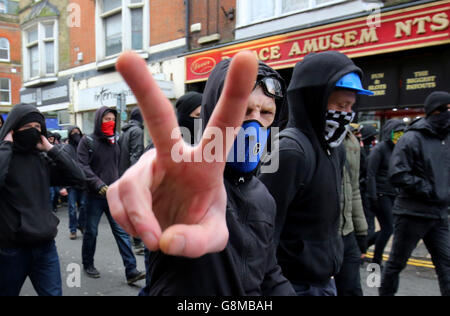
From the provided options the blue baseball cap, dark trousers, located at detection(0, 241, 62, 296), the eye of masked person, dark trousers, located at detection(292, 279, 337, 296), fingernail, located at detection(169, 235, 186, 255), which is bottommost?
dark trousers, located at detection(0, 241, 62, 296)

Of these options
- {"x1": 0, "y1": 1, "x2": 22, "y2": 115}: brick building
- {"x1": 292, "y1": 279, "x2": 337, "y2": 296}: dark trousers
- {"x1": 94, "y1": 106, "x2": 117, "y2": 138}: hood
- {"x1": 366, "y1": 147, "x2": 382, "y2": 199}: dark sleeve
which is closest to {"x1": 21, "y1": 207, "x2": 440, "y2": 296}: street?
{"x1": 366, "y1": 147, "x2": 382, "y2": 199}: dark sleeve

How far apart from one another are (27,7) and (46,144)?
18976 millimetres

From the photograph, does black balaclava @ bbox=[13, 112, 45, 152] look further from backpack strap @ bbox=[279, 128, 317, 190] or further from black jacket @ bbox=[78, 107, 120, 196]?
backpack strap @ bbox=[279, 128, 317, 190]

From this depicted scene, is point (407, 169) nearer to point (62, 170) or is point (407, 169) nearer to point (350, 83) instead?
point (350, 83)

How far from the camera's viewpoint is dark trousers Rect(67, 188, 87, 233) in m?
6.57

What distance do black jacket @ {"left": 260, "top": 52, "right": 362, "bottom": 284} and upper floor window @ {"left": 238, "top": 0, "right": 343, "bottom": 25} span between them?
750 centimetres

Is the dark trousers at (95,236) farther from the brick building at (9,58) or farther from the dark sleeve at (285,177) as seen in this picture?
the brick building at (9,58)

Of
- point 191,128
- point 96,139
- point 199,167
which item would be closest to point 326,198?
point 199,167

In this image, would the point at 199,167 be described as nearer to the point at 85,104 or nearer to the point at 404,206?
the point at 404,206

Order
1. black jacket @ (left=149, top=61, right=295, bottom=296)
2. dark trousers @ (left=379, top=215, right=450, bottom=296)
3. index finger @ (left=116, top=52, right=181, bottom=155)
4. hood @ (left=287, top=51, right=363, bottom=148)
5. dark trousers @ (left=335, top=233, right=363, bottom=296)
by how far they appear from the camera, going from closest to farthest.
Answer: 1. index finger @ (left=116, top=52, right=181, bottom=155)
2. black jacket @ (left=149, top=61, right=295, bottom=296)
3. hood @ (left=287, top=51, right=363, bottom=148)
4. dark trousers @ (left=335, top=233, right=363, bottom=296)
5. dark trousers @ (left=379, top=215, right=450, bottom=296)

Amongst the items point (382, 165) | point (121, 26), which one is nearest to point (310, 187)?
point (382, 165)

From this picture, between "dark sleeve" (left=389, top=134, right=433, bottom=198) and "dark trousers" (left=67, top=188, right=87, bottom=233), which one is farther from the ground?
"dark sleeve" (left=389, top=134, right=433, bottom=198)

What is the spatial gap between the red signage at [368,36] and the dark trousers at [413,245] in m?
3.82

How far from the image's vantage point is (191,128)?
3.16 m
